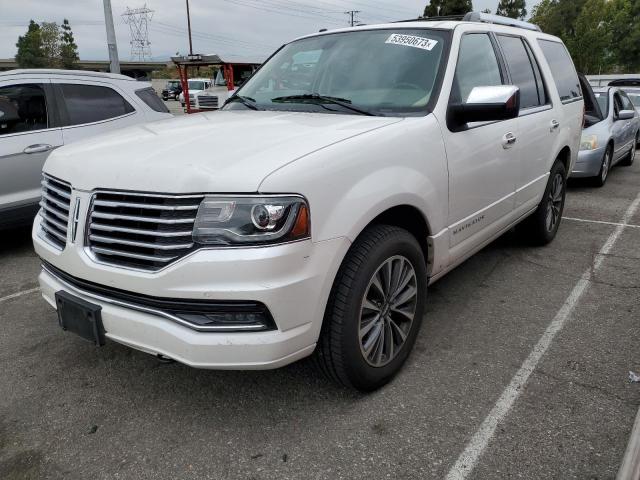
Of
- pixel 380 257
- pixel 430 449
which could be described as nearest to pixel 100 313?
pixel 380 257

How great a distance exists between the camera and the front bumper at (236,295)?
2.01 meters

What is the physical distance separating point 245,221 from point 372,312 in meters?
0.85

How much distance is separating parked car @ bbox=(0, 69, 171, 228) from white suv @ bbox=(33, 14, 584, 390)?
7.94 feet

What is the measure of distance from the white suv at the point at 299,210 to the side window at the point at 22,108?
101 inches

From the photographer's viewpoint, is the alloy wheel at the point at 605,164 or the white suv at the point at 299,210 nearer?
the white suv at the point at 299,210

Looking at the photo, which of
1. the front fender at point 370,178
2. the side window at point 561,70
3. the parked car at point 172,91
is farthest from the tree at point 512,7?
the front fender at point 370,178

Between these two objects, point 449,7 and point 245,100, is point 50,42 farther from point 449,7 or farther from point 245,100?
point 245,100

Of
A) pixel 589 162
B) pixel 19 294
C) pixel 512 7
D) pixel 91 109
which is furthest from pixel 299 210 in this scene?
pixel 512 7

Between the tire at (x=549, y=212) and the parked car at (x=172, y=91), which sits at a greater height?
the tire at (x=549, y=212)

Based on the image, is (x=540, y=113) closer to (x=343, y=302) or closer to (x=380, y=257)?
(x=380, y=257)

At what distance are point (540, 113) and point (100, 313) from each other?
140 inches

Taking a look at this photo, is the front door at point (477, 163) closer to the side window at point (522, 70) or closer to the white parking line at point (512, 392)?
the side window at point (522, 70)

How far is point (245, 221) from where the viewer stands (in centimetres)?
203

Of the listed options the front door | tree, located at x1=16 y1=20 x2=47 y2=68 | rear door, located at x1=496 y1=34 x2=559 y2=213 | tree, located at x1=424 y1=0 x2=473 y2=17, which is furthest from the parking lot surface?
tree, located at x1=16 y1=20 x2=47 y2=68
